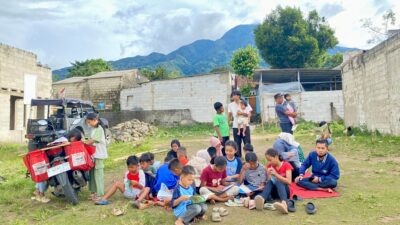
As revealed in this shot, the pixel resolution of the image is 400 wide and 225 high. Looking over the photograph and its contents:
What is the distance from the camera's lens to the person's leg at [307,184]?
5734mm

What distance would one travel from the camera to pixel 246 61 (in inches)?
1323

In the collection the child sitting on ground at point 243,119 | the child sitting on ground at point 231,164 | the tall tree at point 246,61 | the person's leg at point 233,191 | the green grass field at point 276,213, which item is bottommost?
the green grass field at point 276,213

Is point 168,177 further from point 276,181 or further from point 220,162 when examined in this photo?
point 276,181

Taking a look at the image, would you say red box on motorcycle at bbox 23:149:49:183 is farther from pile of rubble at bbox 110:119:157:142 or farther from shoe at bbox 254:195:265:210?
pile of rubble at bbox 110:119:157:142

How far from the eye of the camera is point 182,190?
186 inches

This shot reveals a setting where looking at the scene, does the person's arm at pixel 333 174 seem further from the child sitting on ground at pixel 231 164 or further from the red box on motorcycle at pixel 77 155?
the red box on motorcycle at pixel 77 155

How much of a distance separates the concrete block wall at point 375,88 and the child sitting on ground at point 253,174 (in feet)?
28.7

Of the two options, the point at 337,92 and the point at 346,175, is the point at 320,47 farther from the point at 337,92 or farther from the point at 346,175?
the point at 346,175

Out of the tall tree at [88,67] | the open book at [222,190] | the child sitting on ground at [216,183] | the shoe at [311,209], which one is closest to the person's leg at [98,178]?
the child sitting on ground at [216,183]

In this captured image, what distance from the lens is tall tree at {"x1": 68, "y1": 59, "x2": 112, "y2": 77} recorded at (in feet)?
156

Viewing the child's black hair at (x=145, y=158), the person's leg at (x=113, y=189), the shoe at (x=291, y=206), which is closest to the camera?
the shoe at (x=291, y=206)

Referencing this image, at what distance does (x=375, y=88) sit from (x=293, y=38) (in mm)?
20234

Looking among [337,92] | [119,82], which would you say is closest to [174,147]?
[337,92]

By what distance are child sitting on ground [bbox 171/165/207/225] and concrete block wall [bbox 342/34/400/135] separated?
10.1 meters
